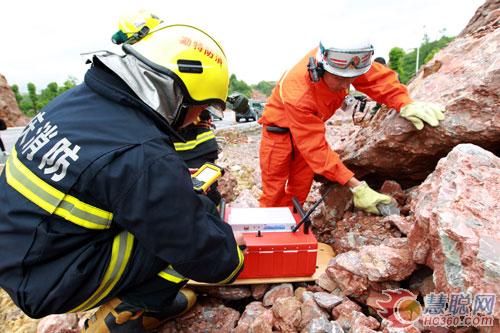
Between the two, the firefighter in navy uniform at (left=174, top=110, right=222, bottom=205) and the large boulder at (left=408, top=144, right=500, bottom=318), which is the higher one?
the large boulder at (left=408, top=144, right=500, bottom=318)

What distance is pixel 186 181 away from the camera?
1.54 m

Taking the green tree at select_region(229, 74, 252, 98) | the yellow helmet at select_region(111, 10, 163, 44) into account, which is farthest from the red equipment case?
the green tree at select_region(229, 74, 252, 98)

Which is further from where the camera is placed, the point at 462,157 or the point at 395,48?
the point at 395,48

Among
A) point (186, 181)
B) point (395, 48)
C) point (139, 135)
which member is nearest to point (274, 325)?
point (186, 181)

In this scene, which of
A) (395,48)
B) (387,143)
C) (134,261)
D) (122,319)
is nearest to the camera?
(134,261)

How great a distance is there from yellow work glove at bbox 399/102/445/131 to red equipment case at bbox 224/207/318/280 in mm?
1292

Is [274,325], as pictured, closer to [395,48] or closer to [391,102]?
[391,102]

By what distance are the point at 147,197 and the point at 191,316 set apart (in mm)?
1466

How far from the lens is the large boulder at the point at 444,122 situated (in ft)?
8.05

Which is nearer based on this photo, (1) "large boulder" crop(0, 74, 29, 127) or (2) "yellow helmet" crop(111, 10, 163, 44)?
(2) "yellow helmet" crop(111, 10, 163, 44)

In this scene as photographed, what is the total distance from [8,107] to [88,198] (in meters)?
36.0

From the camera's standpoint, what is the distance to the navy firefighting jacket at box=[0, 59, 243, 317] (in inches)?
55.7

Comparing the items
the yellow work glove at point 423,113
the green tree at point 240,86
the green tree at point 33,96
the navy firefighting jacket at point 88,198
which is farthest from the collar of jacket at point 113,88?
the green tree at point 240,86

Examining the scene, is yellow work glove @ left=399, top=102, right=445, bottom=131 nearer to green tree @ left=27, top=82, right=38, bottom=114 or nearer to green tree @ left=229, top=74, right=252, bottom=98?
green tree @ left=27, top=82, right=38, bottom=114
